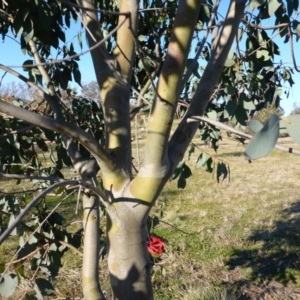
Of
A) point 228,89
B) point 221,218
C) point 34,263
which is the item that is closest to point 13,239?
point 221,218

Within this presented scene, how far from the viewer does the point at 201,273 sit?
354 cm

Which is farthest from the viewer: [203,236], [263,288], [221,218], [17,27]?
[221,218]

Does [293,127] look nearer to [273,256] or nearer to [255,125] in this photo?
[255,125]

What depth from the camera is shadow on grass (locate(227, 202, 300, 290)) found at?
3.48 meters

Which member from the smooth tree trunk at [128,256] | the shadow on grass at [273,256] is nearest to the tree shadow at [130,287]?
the smooth tree trunk at [128,256]

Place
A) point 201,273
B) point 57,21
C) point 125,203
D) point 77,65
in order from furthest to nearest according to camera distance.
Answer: point 201,273 < point 77,65 < point 57,21 < point 125,203

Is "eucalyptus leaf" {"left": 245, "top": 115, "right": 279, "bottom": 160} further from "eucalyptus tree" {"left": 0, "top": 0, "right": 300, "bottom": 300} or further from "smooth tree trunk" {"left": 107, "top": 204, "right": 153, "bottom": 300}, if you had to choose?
"smooth tree trunk" {"left": 107, "top": 204, "right": 153, "bottom": 300}

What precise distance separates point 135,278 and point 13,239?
152 inches

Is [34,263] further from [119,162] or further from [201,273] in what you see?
[201,273]

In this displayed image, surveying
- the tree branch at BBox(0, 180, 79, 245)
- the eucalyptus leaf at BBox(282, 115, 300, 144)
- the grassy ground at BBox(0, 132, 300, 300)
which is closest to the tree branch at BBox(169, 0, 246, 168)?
the tree branch at BBox(0, 180, 79, 245)

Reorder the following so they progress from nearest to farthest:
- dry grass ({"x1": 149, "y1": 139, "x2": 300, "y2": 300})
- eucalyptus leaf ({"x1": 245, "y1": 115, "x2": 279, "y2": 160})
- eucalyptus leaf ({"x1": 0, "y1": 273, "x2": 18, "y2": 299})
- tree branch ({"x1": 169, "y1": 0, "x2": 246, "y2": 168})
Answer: eucalyptus leaf ({"x1": 245, "y1": 115, "x2": 279, "y2": 160})
tree branch ({"x1": 169, "y1": 0, "x2": 246, "y2": 168})
eucalyptus leaf ({"x1": 0, "y1": 273, "x2": 18, "y2": 299})
dry grass ({"x1": 149, "y1": 139, "x2": 300, "y2": 300})

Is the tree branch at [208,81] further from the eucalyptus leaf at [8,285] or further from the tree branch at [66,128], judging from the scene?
the eucalyptus leaf at [8,285]

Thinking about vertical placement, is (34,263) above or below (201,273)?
below

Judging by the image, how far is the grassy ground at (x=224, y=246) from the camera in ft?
10.3
